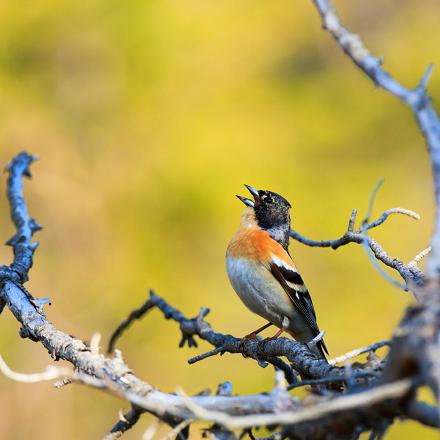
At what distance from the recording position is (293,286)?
188 inches

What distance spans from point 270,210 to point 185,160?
11.6 feet

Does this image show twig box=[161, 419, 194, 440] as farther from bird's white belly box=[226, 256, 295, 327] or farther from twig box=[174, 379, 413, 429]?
bird's white belly box=[226, 256, 295, 327]

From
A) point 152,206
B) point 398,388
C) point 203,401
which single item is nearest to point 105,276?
point 152,206

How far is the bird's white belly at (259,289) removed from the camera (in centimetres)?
464

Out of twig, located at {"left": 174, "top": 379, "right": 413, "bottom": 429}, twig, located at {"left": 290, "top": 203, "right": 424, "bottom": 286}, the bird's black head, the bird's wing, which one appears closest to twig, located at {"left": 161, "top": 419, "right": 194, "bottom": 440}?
twig, located at {"left": 174, "top": 379, "right": 413, "bottom": 429}

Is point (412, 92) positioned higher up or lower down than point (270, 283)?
lower down

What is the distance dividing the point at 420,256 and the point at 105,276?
5.42 meters

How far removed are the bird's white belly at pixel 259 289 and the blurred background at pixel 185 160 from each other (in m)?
2.55

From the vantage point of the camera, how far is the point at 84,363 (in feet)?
8.55

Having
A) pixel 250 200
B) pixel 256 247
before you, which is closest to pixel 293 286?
pixel 256 247

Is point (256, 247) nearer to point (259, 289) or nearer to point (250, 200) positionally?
point (259, 289)

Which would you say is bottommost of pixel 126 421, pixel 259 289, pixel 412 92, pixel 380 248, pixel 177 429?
pixel 177 429

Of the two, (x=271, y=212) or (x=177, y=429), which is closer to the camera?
(x=177, y=429)

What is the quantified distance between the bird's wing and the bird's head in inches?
15.8
